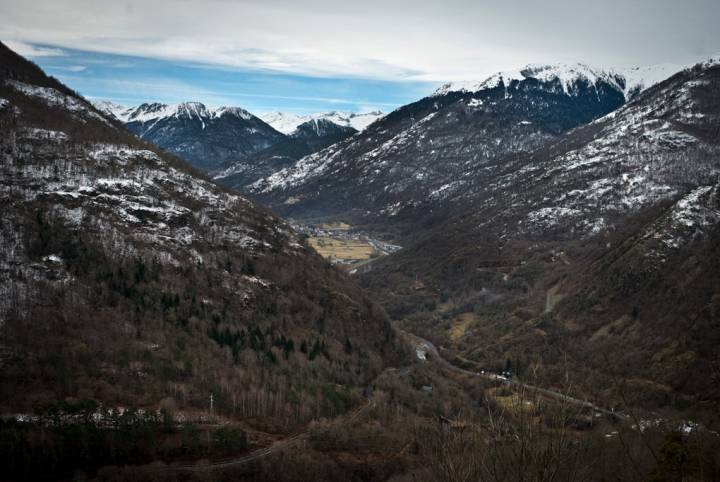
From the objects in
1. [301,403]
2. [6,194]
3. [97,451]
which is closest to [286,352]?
[301,403]

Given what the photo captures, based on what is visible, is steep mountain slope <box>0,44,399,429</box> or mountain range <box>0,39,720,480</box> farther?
steep mountain slope <box>0,44,399,429</box>

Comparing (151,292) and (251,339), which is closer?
(151,292)

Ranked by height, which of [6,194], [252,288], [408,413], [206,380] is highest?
[6,194]

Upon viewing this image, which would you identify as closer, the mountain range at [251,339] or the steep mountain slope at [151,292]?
the mountain range at [251,339]

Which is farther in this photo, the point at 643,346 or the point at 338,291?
the point at 338,291

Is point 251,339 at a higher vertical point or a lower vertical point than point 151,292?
lower

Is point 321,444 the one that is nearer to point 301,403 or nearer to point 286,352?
point 301,403

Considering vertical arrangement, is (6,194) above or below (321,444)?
above

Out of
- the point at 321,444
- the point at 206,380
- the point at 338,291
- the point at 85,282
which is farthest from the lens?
the point at 338,291
